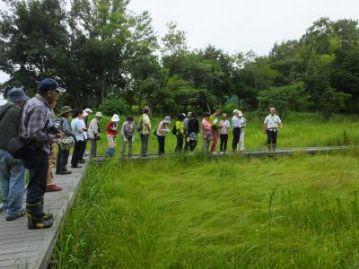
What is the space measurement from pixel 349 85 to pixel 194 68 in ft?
35.1

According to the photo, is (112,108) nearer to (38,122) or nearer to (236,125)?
(236,125)

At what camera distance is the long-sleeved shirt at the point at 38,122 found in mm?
3449

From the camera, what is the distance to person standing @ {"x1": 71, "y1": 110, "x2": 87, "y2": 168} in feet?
27.3

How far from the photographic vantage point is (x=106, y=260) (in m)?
3.46

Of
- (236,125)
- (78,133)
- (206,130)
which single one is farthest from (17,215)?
(236,125)

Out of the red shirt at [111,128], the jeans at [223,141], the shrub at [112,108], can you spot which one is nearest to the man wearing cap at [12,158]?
the red shirt at [111,128]

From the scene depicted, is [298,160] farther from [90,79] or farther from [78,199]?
[90,79]

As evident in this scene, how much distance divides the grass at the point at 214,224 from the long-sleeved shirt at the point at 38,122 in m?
0.94

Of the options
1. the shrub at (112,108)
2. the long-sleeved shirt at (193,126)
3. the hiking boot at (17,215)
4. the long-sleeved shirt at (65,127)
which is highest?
the shrub at (112,108)

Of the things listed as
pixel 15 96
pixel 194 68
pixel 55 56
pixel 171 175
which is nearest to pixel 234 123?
pixel 171 175

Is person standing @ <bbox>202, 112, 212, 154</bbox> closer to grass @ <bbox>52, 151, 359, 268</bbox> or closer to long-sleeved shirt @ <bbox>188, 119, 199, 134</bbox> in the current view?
long-sleeved shirt @ <bbox>188, 119, 199, 134</bbox>

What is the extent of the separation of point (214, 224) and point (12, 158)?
235cm

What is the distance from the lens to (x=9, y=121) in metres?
4.02

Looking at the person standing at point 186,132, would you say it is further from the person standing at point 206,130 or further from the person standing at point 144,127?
the person standing at point 144,127
